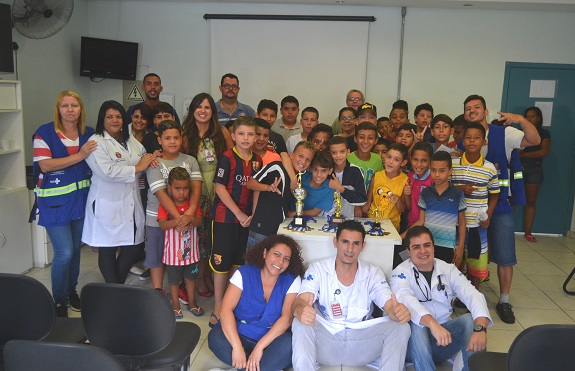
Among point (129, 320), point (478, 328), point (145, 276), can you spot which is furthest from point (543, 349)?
point (145, 276)

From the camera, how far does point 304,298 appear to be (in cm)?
276

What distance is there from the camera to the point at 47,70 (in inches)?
201

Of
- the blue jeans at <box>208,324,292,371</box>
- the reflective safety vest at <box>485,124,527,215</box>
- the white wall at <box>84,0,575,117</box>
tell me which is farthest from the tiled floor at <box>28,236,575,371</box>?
the white wall at <box>84,0,575,117</box>

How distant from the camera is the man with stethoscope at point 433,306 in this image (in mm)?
2592

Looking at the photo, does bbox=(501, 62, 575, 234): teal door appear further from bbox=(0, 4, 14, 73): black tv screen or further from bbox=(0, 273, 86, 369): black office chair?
bbox=(0, 273, 86, 369): black office chair

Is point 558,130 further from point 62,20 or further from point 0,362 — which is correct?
point 0,362

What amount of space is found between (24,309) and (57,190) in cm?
146

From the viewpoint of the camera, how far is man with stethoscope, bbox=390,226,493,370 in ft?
8.50

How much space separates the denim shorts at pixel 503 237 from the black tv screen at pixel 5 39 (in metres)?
3.99

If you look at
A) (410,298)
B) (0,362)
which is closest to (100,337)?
(0,362)

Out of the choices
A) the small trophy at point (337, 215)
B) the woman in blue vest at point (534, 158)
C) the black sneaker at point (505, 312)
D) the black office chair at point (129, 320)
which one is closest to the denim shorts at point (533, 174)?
the woman in blue vest at point (534, 158)

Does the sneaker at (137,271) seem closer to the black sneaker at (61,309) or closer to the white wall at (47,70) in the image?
the black sneaker at (61,309)

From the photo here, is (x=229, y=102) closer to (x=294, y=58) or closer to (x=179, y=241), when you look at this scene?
(x=179, y=241)

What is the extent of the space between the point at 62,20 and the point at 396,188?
10.5ft
